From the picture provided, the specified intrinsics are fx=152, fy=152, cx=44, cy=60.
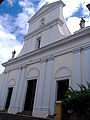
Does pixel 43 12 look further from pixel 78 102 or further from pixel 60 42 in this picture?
pixel 78 102

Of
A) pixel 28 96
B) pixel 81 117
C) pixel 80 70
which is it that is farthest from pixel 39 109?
pixel 81 117

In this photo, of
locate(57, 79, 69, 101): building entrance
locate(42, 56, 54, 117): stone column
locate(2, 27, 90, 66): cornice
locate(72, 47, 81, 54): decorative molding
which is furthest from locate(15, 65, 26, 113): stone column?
locate(72, 47, 81, 54): decorative molding

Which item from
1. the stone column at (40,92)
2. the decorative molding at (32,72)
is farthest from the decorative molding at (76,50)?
the decorative molding at (32,72)

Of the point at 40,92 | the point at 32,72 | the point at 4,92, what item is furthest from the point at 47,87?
the point at 4,92

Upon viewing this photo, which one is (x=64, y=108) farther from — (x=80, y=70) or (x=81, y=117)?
(x=80, y=70)

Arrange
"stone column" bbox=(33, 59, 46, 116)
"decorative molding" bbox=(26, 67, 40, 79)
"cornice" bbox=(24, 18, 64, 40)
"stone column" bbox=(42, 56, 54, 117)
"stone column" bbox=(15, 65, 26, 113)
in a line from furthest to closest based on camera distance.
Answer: "cornice" bbox=(24, 18, 64, 40) → "stone column" bbox=(15, 65, 26, 113) → "decorative molding" bbox=(26, 67, 40, 79) → "stone column" bbox=(33, 59, 46, 116) → "stone column" bbox=(42, 56, 54, 117)

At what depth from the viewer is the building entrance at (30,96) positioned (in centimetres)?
1393

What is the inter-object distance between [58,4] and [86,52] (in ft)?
25.9

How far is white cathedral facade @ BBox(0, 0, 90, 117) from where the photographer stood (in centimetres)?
1137

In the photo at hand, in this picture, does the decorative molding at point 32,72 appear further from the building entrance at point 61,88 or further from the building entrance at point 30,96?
the building entrance at point 61,88

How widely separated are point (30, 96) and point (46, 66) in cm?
334

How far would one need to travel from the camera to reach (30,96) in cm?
1437

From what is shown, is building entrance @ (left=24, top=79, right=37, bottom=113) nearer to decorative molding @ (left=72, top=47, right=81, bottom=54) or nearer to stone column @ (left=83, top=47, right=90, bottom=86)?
decorative molding @ (left=72, top=47, right=81, bottom=54)

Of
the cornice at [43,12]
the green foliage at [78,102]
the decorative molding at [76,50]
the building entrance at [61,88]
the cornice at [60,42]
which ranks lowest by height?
the green foliage at [78,102]
